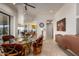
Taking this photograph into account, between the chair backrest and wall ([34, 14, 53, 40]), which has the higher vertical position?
wall ([34, 14, 53, 40])

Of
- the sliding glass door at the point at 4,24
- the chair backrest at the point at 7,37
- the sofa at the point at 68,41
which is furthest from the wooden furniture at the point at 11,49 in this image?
the sofa at the point at 68,41

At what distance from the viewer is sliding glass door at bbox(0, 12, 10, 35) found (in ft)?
8.57

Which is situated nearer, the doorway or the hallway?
the hallway

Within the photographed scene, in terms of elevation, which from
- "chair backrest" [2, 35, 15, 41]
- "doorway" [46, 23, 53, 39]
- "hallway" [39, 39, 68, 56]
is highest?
"doorway" [46, 23, 53, 39]

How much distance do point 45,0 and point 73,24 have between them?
1197 millimetres

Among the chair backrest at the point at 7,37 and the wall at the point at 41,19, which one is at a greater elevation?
the wall at the point at 41,19

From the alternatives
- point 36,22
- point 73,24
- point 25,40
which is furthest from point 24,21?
point 73,24

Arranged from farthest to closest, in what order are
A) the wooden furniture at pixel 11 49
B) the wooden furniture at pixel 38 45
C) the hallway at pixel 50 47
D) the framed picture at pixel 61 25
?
1. the framed picture at pixel 61 25
2. the wooden furniture at pixel 38 45
3. the hallway at pixel 50 47
4. the wooden furniture at pixel 11 49

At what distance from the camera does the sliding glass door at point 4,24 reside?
8.57 feet

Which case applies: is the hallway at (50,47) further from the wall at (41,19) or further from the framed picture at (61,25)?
the framed picture at (61,25)

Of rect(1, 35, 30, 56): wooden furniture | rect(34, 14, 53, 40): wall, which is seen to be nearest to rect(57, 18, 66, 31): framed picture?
rect(34, 14, 53, 40): wall

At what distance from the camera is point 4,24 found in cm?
269

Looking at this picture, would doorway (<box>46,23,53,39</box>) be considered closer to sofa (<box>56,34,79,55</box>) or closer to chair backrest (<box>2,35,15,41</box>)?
sofa (<box>56,34,79,55</box>)

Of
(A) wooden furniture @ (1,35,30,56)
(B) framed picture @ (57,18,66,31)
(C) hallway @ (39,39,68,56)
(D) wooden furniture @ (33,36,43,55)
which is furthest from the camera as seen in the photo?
(B) framed picture @ (57,18,66,31)
